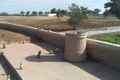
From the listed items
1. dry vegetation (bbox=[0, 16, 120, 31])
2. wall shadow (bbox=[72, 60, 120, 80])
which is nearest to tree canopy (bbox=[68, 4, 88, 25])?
dry vegetation (bbox=[0, 16, 120, 31])

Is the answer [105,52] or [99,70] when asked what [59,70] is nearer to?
[99,70]

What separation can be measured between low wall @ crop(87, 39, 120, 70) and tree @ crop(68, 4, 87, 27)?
86.3 ft

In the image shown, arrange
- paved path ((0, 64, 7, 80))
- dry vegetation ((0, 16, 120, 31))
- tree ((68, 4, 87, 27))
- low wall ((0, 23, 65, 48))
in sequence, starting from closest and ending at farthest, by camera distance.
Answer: paved path ((0, 64, 7, 80)) → low wall ((0, 23, 65, 48)) → dry vegetation ((0, 16, 120, 31)) → tree ((68, 4, 87, 27))

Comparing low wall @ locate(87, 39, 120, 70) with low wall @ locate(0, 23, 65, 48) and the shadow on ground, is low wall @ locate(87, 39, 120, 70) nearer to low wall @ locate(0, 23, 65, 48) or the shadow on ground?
the shadow on ground

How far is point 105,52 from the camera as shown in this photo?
10.9 metres

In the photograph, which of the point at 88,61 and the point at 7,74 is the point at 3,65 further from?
the point at 88,61

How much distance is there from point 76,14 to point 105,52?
2846 centimetres

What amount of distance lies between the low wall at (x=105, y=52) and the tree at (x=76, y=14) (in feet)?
86.3

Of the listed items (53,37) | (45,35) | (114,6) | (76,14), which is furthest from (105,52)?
(114,6)

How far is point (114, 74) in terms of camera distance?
9.51 meters

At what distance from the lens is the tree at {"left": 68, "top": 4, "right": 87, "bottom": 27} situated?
38469mm

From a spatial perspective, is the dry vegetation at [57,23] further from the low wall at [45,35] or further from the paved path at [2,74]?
the paved path at [2,74]

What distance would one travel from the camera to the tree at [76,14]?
38469 mm

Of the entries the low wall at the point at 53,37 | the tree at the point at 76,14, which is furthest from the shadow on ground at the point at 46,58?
the tree at the point at 76,14
